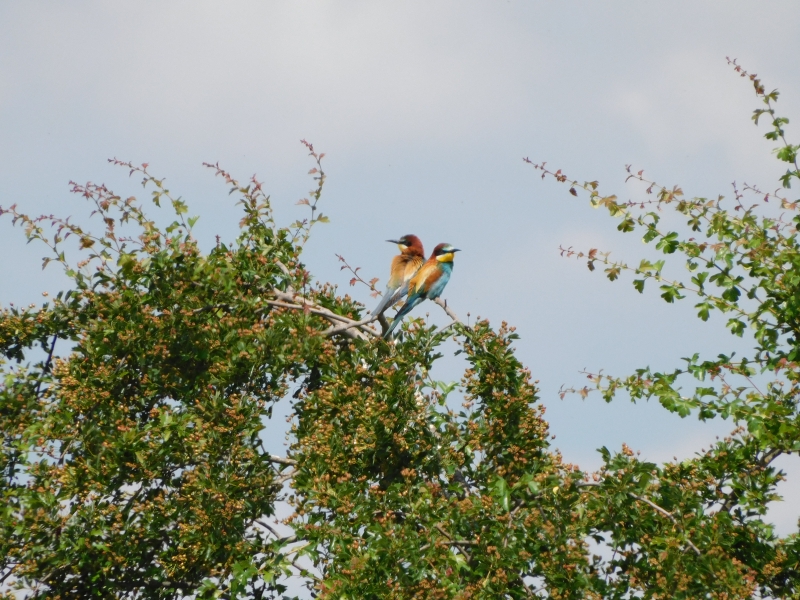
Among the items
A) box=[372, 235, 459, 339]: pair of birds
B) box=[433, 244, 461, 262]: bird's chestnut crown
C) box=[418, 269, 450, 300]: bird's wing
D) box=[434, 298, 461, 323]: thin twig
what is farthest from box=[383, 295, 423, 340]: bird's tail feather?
box=[433, 244, 461, 262]: bird's chestnut crown

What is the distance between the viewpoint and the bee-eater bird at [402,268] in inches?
321

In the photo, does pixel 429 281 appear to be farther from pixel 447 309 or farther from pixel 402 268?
pixel 447 309

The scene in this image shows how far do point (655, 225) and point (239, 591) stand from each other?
4.19 metres

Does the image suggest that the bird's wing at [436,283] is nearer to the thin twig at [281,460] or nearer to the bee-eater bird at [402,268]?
the bee-eater bird at [402,268]

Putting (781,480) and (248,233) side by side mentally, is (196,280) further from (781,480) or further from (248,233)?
(781,480)

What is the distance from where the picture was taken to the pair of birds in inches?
334

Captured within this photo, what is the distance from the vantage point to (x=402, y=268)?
29.7ft

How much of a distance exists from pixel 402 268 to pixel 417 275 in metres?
0.23

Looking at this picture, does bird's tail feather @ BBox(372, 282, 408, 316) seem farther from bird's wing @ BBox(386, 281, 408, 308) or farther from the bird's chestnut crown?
the bird's chestnut crown

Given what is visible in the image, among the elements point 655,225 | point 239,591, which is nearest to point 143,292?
point 239,591

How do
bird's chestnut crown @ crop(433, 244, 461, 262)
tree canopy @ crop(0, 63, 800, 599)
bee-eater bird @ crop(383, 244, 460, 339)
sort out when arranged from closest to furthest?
tree canopy @ crop(0, 63, 800, 599) < bee-eater bird @ crop(383, 244, 460, 339) < bird's chestnut crown @ crop(433, 244, 461, 262)

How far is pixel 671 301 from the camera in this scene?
7398 mm

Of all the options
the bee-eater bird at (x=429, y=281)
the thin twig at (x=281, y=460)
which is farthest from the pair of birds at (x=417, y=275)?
the thin twig at (x=281, y=460)

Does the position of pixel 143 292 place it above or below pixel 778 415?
above
